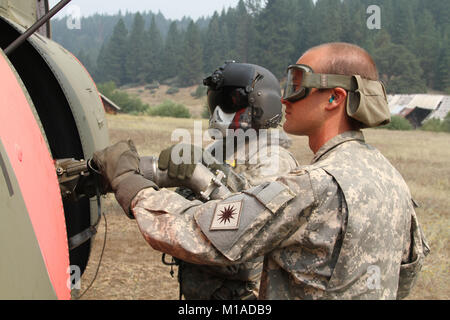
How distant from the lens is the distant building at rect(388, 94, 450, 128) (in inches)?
1823

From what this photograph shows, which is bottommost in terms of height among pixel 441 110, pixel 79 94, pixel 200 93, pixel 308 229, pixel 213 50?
pixel 441 110

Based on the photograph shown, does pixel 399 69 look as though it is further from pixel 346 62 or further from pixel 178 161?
pixel 346 62

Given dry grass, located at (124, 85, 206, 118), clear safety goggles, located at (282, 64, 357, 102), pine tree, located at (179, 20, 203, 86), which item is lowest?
dry grass, located at (124, 85, 206, 118)

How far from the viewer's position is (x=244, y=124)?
347 cm

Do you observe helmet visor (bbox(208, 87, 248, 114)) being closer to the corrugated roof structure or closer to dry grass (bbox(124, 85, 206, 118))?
the corrugated roof structure

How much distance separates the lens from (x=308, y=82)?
1.96 meters

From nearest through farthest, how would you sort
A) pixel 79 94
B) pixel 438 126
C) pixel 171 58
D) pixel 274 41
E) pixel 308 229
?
pixel 308 229 < pixel 79 94 < pixel 438 126 < pixel 274 41 < pixel 171 58

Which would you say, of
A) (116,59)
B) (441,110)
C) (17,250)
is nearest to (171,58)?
(116,59)

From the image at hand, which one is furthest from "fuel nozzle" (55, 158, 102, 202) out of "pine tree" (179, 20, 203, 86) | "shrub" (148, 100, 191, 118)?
"pine tree" (179, 20, 203, 86)

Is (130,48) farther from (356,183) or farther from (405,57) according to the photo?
(356,183)

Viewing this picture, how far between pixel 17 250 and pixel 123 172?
795 mm

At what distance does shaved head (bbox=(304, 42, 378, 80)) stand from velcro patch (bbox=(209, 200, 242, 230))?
680 millimetres

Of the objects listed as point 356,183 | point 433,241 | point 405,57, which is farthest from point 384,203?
point 405,57

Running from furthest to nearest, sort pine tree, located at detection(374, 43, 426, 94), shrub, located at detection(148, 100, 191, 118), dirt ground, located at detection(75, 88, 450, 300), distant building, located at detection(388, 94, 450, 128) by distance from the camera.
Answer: pine tree, located at detection(374, 43, 426, 94), distant building, located at detection(388, 94, 450, 128), shrub, located at detection(148, 100, 191, 118), dirt ground, located at detection(75, 88, 450, 300)
